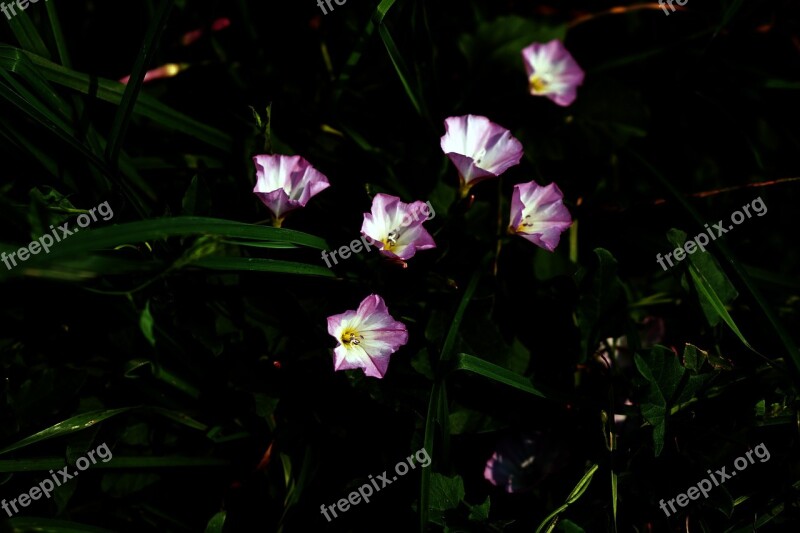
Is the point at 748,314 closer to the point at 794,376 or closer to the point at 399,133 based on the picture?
the point at 794,376

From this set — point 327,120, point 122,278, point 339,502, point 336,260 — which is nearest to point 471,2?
point 327,120

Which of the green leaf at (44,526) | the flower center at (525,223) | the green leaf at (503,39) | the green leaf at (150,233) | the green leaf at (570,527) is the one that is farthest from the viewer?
the green leaf at (503,39)

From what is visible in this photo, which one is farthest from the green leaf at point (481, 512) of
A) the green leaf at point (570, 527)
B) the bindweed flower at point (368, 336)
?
the bindweed flower at point (368, 336)

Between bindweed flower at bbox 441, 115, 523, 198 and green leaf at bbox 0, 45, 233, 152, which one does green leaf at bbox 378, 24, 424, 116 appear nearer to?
bindweed flower at bbox 441, 115, 523, 198

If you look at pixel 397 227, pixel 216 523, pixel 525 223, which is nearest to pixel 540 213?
pixel 525 223
